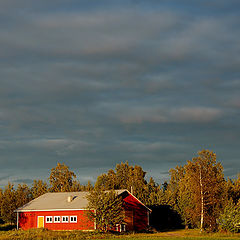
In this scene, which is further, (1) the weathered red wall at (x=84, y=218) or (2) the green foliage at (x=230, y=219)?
(1) the weathered red wall at (x=84, y=218)

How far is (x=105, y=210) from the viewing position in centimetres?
5966

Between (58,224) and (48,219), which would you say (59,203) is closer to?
(48,219)

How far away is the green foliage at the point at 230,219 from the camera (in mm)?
58334

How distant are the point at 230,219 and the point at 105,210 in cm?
1721

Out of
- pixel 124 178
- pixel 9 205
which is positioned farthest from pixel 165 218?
pixel 124 178

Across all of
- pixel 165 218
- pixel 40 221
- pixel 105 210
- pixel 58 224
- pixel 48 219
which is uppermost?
pixel 105 210

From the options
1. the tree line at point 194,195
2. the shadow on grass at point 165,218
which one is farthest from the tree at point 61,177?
the shadow on grass at point 165,218

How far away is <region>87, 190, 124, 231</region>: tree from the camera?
59219 millimetres

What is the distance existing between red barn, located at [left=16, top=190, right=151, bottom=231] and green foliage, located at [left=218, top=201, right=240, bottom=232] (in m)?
14.0

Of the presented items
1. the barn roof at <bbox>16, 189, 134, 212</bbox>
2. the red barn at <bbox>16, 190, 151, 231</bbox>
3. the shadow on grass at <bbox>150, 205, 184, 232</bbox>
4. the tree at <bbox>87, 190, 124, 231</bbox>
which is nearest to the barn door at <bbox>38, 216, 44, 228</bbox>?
the red barn at <bbox>16, 190, 151, 231</bbox>

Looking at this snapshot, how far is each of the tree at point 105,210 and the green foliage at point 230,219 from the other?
14.1m

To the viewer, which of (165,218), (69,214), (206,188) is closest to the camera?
(206,188)

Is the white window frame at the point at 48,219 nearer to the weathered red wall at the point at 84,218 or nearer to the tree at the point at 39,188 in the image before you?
the weathered red wall at the point at 84,218

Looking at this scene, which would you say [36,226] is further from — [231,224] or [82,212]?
[231,224]
